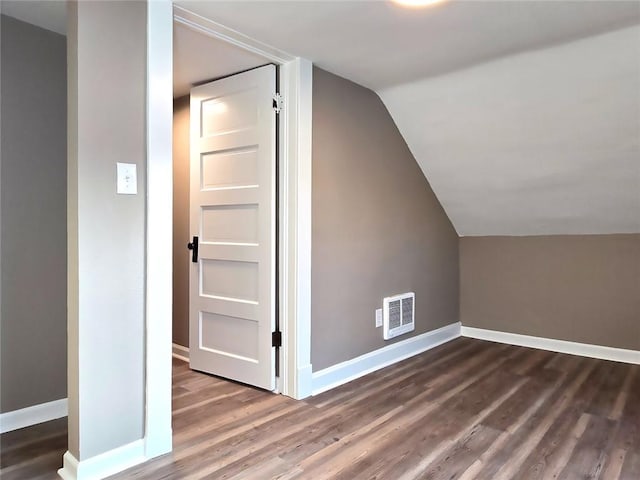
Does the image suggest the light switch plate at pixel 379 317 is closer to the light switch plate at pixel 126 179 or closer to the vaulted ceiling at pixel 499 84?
the vaulted ceiling at pixel 499 84

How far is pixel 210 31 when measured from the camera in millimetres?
2328

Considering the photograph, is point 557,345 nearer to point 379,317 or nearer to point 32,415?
point 379,317

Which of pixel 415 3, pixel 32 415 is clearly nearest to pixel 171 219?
pixel 32 415

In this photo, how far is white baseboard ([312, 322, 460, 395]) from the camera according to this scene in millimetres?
2945

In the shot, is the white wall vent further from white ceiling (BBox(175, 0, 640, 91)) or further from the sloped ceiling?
white ceiling (BBox(175, 0, 640, 91))

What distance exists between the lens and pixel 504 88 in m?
2.91

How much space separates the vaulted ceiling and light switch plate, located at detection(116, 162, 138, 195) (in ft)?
2.64

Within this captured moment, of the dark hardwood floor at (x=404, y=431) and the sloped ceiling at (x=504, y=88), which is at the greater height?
the sloped ceiling at (x=504, y=88)

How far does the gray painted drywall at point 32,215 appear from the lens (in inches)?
90.9

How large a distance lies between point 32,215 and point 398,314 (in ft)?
8.41

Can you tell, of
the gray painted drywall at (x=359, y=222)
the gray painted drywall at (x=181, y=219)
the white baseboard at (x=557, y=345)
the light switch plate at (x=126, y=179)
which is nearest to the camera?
the light switch plate at (x=126, y=179)

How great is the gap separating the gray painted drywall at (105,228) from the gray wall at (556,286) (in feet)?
11.2

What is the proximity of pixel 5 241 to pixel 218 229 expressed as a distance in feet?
4.04

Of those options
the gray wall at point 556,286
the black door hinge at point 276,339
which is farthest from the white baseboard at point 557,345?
the black door hinge at point 276,339
